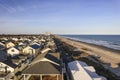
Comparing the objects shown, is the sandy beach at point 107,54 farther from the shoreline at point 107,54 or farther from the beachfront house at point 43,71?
the beachfront house at point 43,71

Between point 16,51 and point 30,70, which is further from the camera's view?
point 16,51

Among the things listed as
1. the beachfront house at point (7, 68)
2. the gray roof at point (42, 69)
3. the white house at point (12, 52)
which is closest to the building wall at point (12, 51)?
the white house at point (12, 52)

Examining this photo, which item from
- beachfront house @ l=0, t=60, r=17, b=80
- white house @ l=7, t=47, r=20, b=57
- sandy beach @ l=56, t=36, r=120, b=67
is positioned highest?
beachfront house @ l=0, t=60, r=17, b=80

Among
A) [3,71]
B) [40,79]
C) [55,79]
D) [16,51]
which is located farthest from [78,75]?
[16,51]

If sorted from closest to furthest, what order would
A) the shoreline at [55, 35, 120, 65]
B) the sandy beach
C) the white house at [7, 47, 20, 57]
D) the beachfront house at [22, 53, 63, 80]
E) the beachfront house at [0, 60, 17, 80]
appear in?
the beachfront house at [22, 53, 63, 80] → the beachfront house at [0, 60, 17, 80] → the shoreline at [55, 35, 120, 65] → the sandy beach → the white house at [7, 47, 20, 57]

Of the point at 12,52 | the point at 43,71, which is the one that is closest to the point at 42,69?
the point at 43,71

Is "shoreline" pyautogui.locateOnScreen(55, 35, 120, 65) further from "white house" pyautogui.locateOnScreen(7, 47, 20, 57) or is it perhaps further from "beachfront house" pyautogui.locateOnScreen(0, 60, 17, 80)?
"white house" pyautogui.locateOnScreen(7, 47, 20, 57)

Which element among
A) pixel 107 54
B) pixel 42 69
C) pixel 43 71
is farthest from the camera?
pixel 107 54

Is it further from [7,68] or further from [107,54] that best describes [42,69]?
[107,54]

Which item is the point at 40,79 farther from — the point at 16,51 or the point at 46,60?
the point at 16,51

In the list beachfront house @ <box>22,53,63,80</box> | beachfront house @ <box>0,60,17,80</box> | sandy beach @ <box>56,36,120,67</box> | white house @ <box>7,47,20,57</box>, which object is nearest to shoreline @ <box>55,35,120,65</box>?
sandy beach @ <box>56,36,120,67</box>

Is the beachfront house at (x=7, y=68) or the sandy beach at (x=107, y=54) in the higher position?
the beachfront house at (x=7, y=68)
